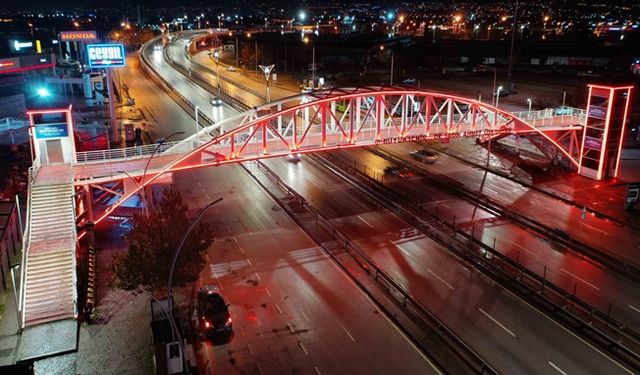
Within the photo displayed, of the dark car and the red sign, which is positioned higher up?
the red sign

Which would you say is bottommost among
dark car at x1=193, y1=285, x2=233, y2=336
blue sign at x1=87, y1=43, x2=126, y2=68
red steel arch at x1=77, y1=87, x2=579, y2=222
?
dark car at x1=193, y1=285, x2=233, y2=336

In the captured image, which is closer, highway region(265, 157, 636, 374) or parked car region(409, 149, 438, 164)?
highway region(265, 157, 636, 374)

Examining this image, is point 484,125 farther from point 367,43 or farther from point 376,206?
point 367,43

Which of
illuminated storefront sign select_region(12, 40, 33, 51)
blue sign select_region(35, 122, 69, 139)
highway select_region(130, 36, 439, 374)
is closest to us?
highway select_region(130, 36, 439, 374)

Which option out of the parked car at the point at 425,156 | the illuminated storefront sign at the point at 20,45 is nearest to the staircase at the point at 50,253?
the parked car at the point at 425,156

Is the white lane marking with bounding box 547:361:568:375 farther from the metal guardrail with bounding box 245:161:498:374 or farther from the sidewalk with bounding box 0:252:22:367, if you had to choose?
the sidewalk with bounding box 0:252:22:367

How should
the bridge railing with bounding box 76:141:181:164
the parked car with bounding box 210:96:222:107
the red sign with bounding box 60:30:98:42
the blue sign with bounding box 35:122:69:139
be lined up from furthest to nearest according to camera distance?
1. the parked car with bounding box 210:96:222:107
2. the red sign with bounding box 60:30:98:42
3. the blue sign with bounding box 35:122:69:139
4. the bridge railing with bounding box 76:141:181:164

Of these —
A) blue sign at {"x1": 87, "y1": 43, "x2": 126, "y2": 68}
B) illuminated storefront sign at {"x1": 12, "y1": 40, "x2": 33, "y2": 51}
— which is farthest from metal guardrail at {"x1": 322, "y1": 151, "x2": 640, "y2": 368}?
illuminated storefront sign at {"x1": 12, "y1": 40, "x2": 33, "y2": 51}

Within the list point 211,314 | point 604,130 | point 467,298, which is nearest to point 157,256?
point 211,314
